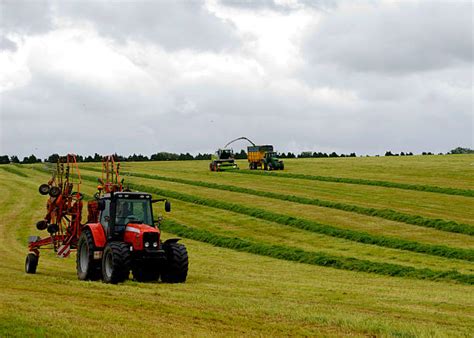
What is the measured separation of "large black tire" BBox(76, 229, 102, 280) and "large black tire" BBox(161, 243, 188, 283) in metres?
1.99

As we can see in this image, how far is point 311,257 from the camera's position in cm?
2838

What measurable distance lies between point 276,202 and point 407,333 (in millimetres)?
34179

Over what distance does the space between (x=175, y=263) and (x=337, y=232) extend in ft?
52.5

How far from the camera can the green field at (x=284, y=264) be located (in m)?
Answer: 13.0

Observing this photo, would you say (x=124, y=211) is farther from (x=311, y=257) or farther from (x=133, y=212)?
(x=311, y=257)

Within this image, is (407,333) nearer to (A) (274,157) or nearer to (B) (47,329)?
(B) (47,329)

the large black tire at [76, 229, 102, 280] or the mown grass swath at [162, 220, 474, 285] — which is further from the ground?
the large black tire at [76, 229, 102, 280]

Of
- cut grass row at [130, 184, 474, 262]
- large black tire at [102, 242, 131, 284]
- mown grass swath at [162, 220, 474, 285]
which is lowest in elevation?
mown grass swath at [162, 220, 474, 285]

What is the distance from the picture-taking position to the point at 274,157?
72.4m

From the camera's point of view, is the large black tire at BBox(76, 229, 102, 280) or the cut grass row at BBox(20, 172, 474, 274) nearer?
the large black tire at BBox(76, 229, 102, 280)

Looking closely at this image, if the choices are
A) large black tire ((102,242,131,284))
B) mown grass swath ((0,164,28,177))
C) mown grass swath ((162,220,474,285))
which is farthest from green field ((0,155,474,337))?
mown grass swath ((0,164,28,177))

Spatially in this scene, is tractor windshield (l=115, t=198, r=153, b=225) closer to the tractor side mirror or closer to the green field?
the tractor side mirror

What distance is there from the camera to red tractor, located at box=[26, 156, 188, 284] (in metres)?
19.2

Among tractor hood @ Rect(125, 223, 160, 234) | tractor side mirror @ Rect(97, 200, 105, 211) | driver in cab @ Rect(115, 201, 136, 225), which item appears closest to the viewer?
tractor hood @ Rect(125, 223, 160, 234)
